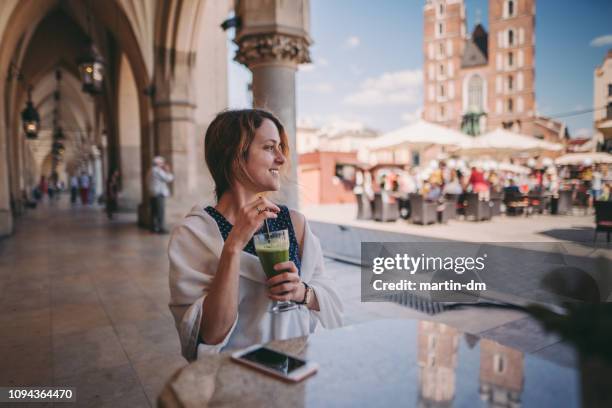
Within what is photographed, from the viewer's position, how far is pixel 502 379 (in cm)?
86

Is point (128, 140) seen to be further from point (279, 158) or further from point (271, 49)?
point (279, 158)

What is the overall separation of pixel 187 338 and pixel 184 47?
28.7 ft

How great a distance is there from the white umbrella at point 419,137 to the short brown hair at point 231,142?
10960 millimetres

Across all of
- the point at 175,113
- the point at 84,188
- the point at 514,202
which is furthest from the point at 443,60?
the point at 175,113

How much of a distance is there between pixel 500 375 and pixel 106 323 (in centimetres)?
337

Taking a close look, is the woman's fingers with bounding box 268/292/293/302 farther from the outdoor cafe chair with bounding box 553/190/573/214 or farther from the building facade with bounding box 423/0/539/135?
the building facade with bounding box 423/0/539/135

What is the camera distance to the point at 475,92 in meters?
43.1

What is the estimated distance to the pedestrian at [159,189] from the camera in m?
8.48

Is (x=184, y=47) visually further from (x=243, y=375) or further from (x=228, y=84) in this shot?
(x=243, y=375)

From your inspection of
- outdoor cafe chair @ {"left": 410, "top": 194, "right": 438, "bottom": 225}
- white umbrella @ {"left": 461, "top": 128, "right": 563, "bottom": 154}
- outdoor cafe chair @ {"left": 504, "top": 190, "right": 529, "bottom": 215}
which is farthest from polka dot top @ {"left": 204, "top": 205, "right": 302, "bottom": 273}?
white umbrella @ {"left": 461, "top": 128, "right": 563, "bottom": 154}

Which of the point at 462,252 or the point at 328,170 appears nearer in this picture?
the point at 462,252

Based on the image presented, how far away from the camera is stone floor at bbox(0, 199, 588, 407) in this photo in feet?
8.02

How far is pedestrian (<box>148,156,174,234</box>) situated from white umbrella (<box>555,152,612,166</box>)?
361 inches

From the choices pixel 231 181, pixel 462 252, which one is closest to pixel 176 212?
pixel 462 252
